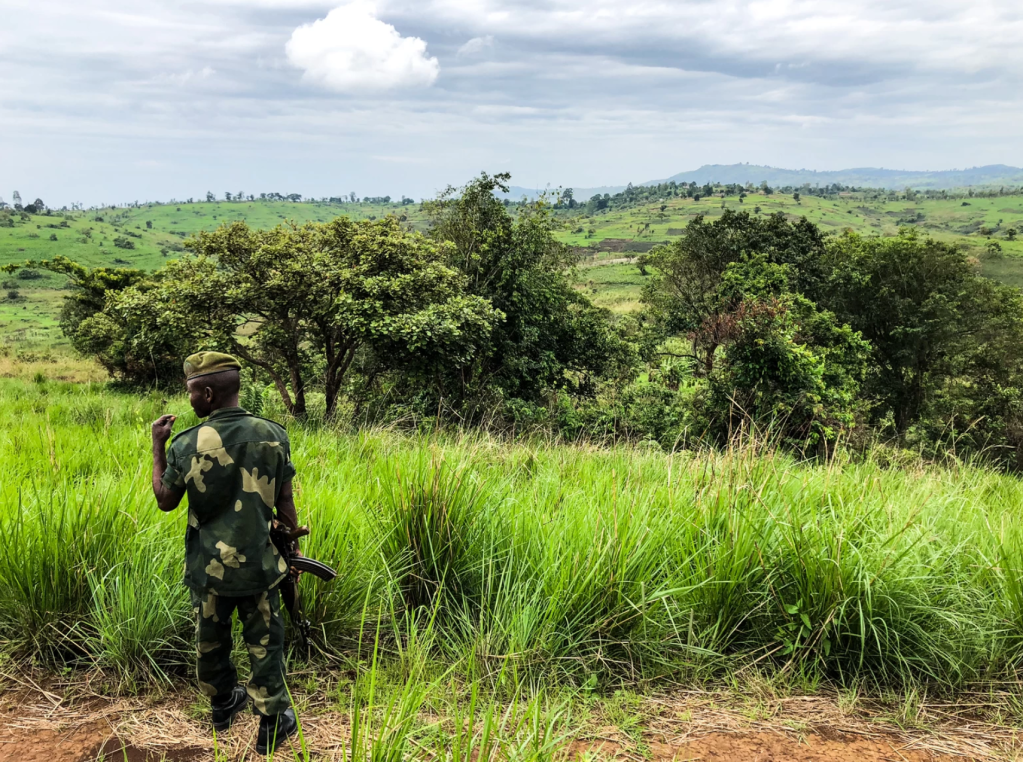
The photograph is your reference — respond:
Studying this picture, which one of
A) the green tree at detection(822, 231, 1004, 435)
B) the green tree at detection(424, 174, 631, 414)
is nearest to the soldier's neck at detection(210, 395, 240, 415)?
the green tree at detection(424, 174, 631, 414)

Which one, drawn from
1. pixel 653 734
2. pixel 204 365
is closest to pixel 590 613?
pixel 653 734

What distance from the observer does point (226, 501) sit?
2.67m

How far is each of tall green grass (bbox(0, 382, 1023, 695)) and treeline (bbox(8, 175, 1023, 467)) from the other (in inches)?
44.6

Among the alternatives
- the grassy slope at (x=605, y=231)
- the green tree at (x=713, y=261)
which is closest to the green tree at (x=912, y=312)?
the green tree at (x=713, y=261)

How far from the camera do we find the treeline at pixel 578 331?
11594mm

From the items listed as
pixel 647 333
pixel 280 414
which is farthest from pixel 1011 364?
pixel 280 414

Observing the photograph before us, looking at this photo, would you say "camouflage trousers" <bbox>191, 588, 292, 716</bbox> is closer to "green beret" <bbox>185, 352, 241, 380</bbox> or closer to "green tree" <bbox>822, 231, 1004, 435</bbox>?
"green beret" <bbox>185, 352, 241, 380</bbox>

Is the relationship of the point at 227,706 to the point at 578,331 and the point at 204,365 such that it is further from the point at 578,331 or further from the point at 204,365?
the point at 578,331

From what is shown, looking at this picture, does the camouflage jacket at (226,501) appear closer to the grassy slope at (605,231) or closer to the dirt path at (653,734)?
the dirt path at (653,734)

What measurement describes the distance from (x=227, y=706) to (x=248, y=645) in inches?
13.4

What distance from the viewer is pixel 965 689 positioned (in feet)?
9.65

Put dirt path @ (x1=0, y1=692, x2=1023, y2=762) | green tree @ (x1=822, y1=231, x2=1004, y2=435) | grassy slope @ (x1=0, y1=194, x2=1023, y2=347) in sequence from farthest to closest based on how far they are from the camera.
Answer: grassy slope @ (x1=0, y1=194, x2=1023, y2=347) < green tree @ (x1=822, y1=231, x2=1004, y2=435) < dirt path @ (x1=0, y1=692, x2=1023, y2=762)

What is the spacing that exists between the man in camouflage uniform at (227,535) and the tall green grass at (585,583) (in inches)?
19.7

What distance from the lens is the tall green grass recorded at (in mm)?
3008
